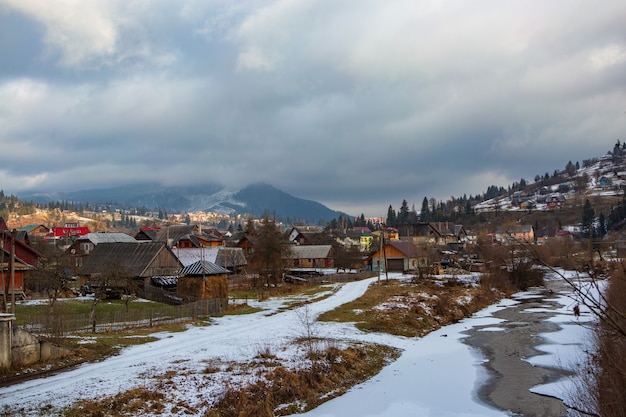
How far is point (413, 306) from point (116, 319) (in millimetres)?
28380

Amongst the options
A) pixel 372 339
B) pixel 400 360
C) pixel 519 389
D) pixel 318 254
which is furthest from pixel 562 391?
pixel 318 254

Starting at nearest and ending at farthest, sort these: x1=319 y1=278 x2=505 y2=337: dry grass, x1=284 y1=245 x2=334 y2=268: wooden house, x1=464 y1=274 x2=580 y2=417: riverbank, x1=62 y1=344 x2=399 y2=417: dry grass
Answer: x1=62 y1=344 x2=399 y2=417: dry grass < x1=464 y1=274 x2=580 y2=417: riverbank < x1=319 y1=278 x2=505 y2=337: dry grass < x1=284 y1=245 x2=334 y2=268: wooden house

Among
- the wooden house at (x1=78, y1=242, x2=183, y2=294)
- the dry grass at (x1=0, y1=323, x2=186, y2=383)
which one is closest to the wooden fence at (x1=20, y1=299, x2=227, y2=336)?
the dry grass at (x1=0, y1=323, x2=186, y2=383)

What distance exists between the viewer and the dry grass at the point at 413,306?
4303 centimetres

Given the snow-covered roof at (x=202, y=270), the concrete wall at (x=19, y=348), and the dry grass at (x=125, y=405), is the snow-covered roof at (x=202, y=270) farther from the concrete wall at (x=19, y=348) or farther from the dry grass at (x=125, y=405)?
the dry grass at (x=125, y=405)

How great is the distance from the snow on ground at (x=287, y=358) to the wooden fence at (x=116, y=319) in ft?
8.54

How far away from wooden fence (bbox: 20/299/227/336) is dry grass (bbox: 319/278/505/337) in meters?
10.6

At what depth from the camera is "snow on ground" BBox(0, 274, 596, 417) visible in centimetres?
2092

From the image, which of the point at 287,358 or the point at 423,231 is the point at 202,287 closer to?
the point at 287,358

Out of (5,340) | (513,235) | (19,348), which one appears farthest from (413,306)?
(513,235)

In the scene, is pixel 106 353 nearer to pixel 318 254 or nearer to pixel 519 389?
pixel 519 389

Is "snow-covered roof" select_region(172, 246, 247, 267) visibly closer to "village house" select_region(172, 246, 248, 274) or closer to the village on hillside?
"village house" select_region(172, 246, 248, 274)

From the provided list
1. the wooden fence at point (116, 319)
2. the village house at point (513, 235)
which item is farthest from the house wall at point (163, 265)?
the village house at point (513, 235)

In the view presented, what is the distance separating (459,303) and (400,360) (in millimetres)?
26316
